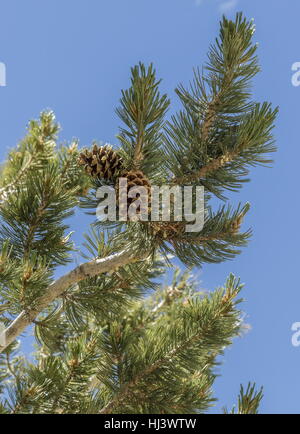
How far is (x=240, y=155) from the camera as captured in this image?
1534 millimetres

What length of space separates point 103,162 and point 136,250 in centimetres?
32

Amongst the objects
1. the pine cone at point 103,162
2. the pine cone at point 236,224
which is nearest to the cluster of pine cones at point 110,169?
the pine cone at point 103,162

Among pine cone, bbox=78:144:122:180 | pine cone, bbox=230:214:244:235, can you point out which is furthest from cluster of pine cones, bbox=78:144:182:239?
pine cone, bbox=230:214:244:235

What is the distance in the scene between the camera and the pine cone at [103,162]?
1.48 metres

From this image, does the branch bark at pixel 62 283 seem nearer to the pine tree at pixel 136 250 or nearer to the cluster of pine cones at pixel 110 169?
the pine tree at pixel 136 250

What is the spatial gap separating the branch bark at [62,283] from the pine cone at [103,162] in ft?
1.12

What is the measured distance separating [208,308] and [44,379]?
781mm

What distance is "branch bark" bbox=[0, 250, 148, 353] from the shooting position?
68.9 inches

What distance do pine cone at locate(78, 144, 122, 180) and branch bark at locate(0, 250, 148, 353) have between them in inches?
13.5

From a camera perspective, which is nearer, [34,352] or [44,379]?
[44,379]

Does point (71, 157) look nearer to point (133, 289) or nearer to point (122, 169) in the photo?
point (133, 289)
